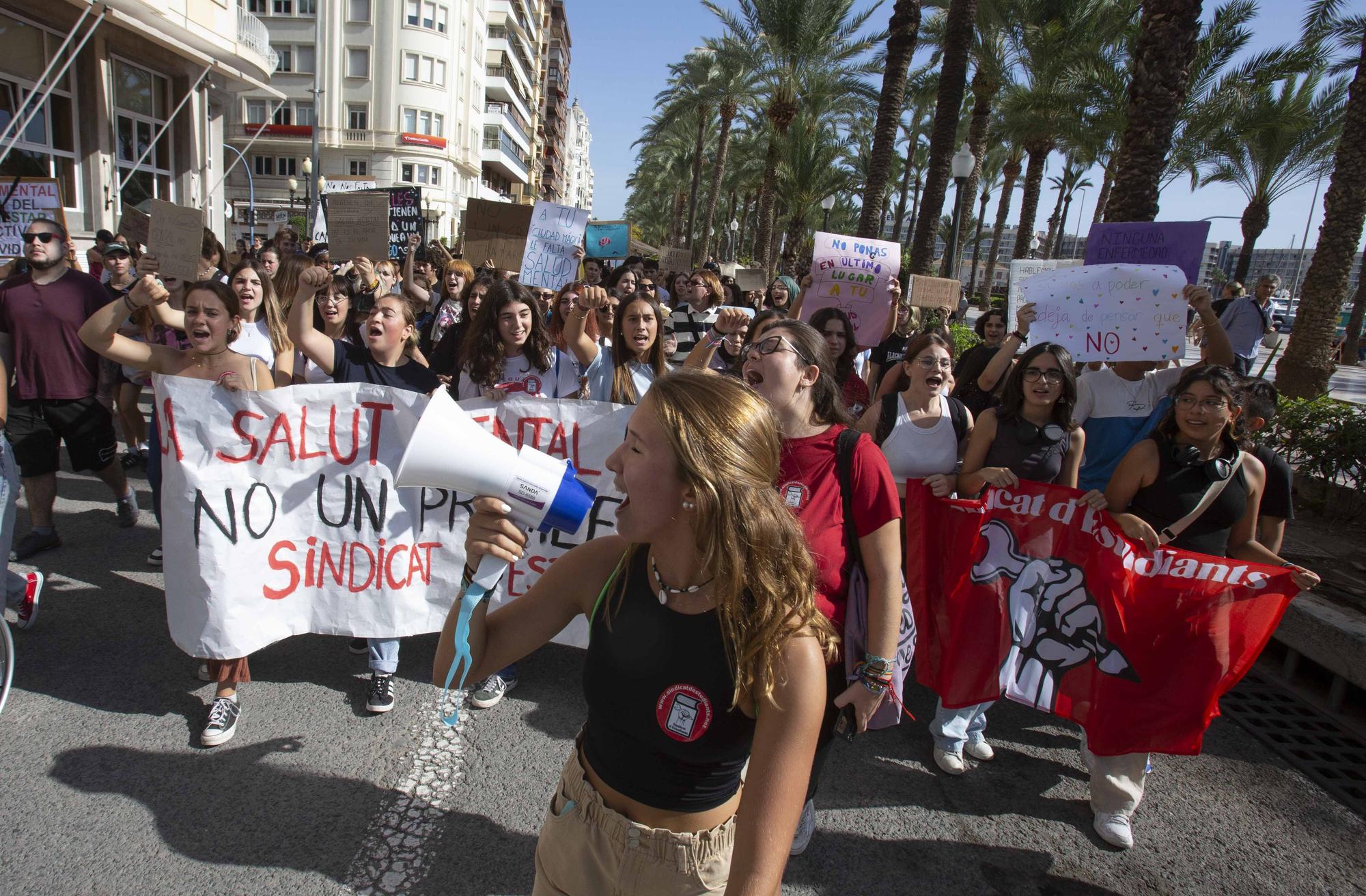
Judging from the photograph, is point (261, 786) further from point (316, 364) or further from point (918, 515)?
point (918, 515)

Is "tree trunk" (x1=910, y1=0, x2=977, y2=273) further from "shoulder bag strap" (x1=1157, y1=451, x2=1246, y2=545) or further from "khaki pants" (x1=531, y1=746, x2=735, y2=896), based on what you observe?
"khaki pants" (x1=531, y1=746, x2=735, y2=896)

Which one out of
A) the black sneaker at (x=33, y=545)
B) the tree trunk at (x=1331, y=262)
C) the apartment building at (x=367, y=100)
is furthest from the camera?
the apartment building at (x=367, y=100)

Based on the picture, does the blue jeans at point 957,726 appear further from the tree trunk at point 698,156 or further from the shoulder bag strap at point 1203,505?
the tree trunk at point 698,156

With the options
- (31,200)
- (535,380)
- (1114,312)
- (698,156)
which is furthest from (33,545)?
(698,156)

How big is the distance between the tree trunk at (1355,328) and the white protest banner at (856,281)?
74.3ft

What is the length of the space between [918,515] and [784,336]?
59.1 inches

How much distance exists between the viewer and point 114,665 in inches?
136

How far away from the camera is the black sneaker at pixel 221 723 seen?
9.66ft

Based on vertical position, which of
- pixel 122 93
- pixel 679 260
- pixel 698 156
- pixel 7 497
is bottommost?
pixel 7 497

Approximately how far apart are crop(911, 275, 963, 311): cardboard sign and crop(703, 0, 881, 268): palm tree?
16639 mm

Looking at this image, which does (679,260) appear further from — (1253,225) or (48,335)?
(1253,225)

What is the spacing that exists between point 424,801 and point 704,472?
2.00m

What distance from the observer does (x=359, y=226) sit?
6223 millimetres

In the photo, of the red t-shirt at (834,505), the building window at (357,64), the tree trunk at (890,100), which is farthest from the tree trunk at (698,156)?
the red t-shirt at (834,505)
